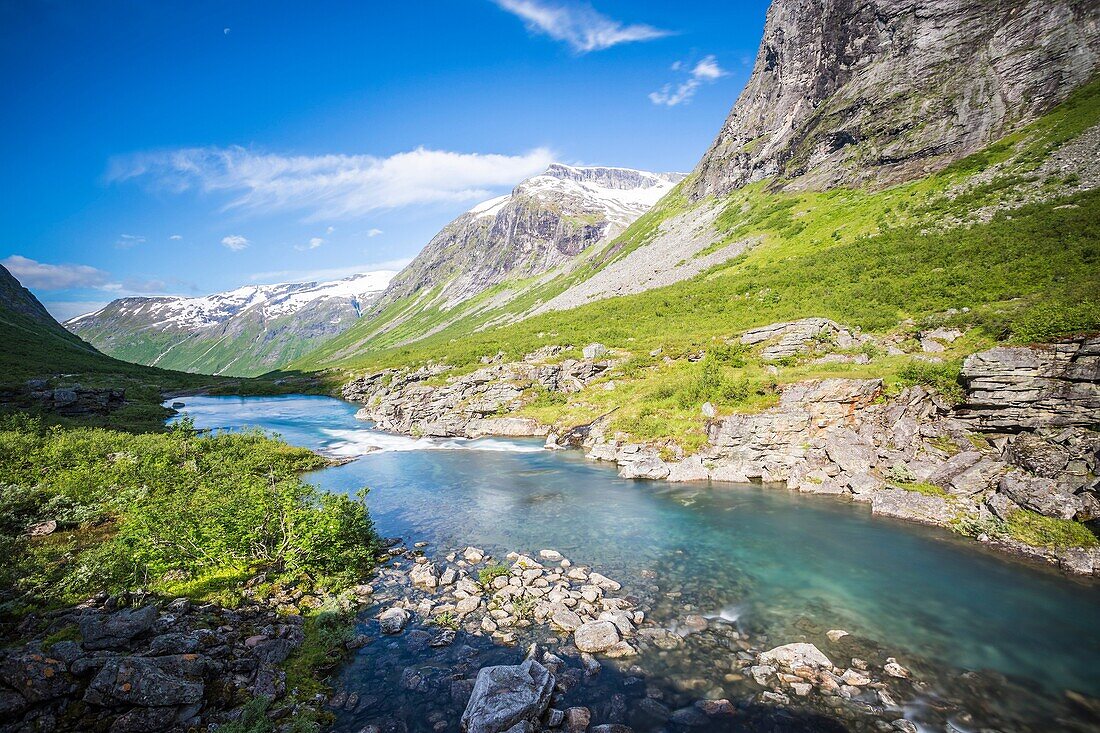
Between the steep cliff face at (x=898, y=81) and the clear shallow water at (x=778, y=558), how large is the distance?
7260 centimetres

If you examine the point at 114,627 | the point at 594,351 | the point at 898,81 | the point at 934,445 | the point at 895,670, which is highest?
the point at 898,81

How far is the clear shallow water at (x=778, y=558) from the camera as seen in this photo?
13.3 metres

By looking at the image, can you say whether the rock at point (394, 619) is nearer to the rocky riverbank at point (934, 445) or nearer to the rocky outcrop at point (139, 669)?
the rocky outcrop at point (139, 669)

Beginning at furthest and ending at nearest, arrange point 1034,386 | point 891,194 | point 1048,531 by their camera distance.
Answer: point 891,194
point 1034,386
point 1048,531

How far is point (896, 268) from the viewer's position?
48.7m

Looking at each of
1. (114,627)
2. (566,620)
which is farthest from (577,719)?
(114,627)

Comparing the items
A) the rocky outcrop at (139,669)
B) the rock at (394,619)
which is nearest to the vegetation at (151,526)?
the rocky outcrop at (139,669)

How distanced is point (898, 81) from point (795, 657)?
102 metres

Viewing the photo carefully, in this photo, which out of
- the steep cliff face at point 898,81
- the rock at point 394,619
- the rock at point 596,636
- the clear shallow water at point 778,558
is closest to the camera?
the rock at point 596,636

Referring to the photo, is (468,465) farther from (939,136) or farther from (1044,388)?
(939,136)

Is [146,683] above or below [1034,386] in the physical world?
below

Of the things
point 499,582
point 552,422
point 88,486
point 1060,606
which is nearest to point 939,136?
point 552,422

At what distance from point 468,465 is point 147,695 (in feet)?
89.7

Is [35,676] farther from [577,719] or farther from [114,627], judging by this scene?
[577,719]
